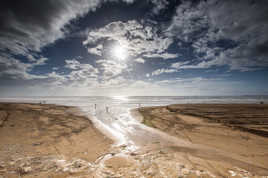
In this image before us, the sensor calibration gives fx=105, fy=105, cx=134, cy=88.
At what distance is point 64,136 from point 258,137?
14013mm

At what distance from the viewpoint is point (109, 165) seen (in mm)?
4629

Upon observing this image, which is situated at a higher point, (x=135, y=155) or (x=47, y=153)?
(x=47, y=153)

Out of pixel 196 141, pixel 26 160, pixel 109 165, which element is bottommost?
pixel 196 141

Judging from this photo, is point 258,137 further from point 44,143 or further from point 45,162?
point 44,143

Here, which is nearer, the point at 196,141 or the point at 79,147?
the point at 79,147

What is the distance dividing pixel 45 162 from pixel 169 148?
633cm

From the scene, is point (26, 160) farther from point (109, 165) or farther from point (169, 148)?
point (169, 148)

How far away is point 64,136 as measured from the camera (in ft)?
25.2

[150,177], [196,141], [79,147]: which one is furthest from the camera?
[196,141]

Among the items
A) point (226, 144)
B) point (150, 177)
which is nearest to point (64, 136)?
point (150, 177)

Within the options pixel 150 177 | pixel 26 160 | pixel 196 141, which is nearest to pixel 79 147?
pixel 26 160

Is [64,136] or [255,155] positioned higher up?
[64,136]

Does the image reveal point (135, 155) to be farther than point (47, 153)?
Yes

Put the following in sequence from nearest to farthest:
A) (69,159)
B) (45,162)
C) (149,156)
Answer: (45,162) → (69,159) → (149,156)
